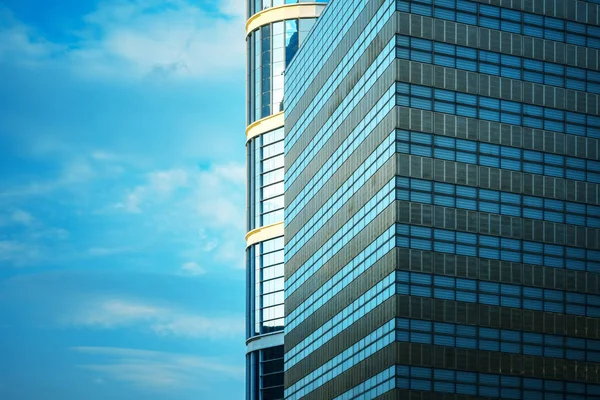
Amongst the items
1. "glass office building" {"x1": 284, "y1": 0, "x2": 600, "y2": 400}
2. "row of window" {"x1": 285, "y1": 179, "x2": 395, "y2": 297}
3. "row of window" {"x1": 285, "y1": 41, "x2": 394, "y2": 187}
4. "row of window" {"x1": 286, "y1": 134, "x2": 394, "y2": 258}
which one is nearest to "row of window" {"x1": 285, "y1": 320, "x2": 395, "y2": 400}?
"glass office building" {"x1": 284, "y1": 0, "x2": 600, "y2": 400}

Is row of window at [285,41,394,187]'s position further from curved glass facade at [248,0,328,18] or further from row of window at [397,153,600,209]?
curved glass facade at [248,0,328,18]

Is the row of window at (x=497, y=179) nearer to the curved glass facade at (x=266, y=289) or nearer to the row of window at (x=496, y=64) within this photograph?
the row of window at (x=496, y=64)

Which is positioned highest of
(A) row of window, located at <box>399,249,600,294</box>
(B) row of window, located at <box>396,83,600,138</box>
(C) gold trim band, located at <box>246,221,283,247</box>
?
(C) gold trim band, located at <box>246,221,283,247</box>

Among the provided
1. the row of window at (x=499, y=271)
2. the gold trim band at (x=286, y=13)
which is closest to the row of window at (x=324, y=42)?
the row of window at (x=499, y=271)

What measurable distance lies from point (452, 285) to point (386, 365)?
812 centimetres

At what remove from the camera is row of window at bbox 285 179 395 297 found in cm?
10231

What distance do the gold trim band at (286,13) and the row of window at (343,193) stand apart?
51.0 m

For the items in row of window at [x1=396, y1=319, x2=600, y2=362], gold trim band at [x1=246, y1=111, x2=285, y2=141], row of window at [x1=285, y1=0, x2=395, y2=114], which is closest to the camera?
row of window at [x1=396, y1=319, x2=600, y2=362]

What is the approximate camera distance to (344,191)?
114 meters

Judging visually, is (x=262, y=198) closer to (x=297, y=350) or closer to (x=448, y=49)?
(x=297, y=350)

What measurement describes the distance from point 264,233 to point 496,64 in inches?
3014

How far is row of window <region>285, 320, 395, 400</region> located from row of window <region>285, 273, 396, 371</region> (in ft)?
7.09

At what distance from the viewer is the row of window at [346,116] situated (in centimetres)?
10431

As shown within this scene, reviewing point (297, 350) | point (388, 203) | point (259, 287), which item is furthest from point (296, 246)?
point (259, 287)
